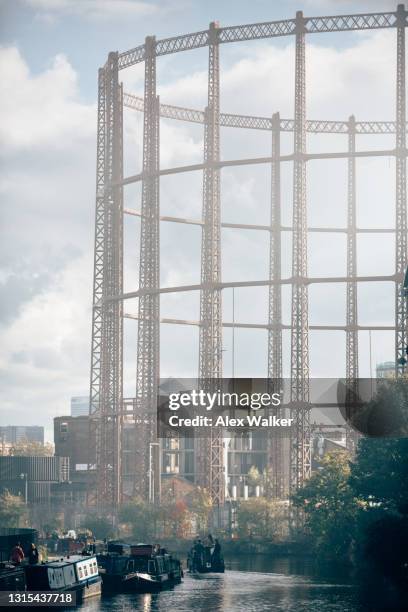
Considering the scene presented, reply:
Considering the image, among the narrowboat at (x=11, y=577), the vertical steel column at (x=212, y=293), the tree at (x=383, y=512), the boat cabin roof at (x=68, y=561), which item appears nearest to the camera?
the narrowboat at (x=11, y=577)

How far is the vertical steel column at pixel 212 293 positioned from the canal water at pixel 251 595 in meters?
12.7

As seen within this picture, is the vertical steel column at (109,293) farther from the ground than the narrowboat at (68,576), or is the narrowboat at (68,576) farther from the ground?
the vertical steel column at (109,293)

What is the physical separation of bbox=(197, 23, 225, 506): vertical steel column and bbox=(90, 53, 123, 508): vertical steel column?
642cm

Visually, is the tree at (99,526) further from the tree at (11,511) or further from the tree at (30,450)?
the tree at (30,450)

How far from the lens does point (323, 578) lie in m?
61.2

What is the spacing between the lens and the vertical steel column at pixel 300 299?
74.8 metres

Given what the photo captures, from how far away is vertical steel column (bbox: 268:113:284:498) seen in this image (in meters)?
84.9

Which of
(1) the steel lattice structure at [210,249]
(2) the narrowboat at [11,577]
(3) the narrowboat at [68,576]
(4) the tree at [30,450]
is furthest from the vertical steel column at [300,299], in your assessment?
(4) the tree at [30,450]

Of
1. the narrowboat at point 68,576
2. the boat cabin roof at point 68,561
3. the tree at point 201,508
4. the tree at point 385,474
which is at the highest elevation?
the tree at point 385,474

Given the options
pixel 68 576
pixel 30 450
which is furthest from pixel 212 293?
pixel 30 450

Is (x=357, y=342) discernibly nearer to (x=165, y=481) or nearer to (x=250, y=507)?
(x=250, y=507)

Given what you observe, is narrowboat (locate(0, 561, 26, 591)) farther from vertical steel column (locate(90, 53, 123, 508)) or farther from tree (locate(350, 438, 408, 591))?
vertical steel column (locate(90, 53, 123, 508))

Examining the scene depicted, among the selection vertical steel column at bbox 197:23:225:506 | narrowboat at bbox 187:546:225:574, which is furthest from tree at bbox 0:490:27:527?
narrowboat at bbox 187:546:225:574

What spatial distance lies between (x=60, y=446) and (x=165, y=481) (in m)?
17.3
